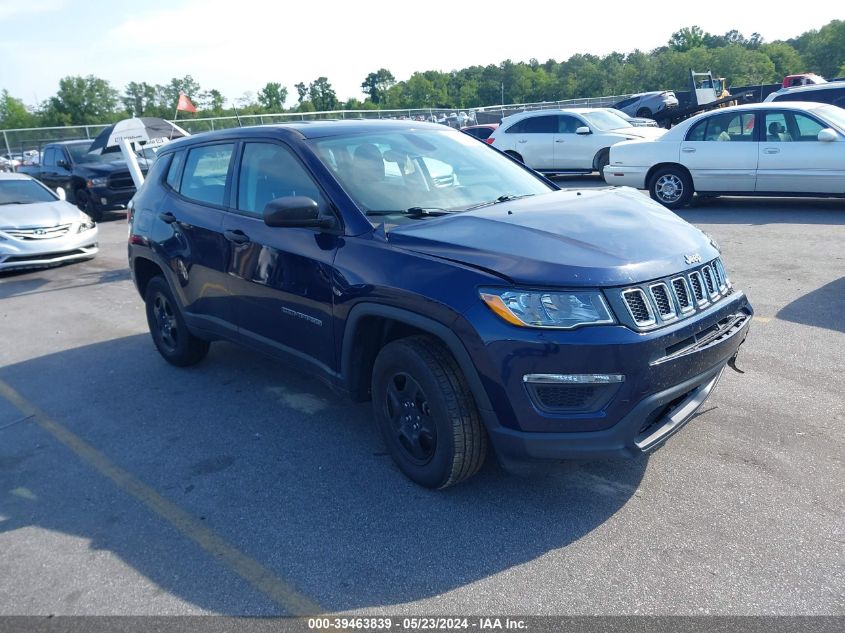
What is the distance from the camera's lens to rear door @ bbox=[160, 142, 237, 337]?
473 cm

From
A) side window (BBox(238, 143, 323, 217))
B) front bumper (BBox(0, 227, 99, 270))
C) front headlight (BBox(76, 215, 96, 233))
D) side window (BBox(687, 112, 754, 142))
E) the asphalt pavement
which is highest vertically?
side window (BBox(238, 143, 323, 217))

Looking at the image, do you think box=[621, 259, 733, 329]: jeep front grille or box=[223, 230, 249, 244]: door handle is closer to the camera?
box=[621, 259, 733, 329]: jeep front grille

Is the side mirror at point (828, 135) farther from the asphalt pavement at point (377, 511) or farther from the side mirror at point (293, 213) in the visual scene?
the side mirror at point (293, 213)

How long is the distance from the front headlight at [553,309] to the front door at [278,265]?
1185 mm

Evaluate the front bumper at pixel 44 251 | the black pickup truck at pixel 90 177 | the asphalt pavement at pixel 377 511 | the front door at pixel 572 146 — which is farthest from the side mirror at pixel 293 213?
the black pickup truck at pixel 90 177

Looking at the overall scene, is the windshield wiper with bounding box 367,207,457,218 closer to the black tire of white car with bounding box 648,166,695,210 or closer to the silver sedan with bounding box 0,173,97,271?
the silver sedan with bounding box 0,173,97,271

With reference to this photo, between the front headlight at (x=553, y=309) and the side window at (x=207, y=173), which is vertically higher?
the side window at (x=207, y=173)

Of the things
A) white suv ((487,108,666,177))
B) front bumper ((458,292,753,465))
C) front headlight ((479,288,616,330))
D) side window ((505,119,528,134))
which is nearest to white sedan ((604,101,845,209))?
white suv ((487,108,666,177))

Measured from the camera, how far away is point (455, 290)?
3133 millimetres

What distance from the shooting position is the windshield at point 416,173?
392 cm

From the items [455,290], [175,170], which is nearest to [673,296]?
[455,290]

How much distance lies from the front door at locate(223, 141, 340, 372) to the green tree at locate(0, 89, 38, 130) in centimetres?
7806

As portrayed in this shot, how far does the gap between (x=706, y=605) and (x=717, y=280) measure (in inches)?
62.9

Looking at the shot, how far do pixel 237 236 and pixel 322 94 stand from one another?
93052mm
